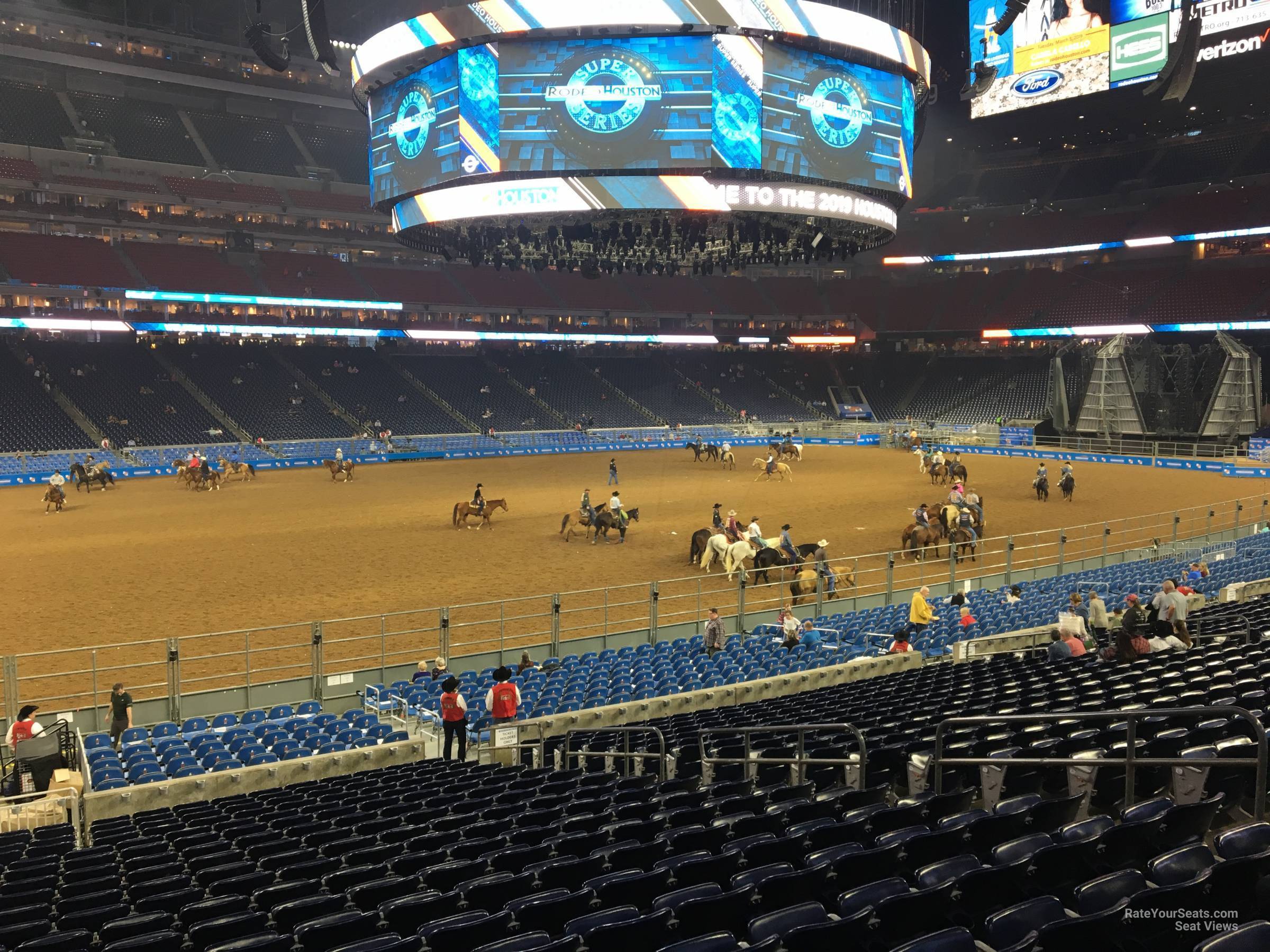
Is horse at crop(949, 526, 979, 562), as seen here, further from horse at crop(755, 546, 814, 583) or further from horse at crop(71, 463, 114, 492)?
horse at crop(71, 463, 114, 492)

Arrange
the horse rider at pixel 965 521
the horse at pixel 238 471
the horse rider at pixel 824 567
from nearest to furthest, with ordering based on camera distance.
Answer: the horse rider at pixel 824 567 < the horse rider at pixel 965 521 < the horse at pixel 238 471

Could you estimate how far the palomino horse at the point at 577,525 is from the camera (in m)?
28.7

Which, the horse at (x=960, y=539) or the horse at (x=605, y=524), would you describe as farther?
the horse at (x=605, y=524)

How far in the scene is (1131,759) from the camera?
231 inches

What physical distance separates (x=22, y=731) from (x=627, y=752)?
775 cm

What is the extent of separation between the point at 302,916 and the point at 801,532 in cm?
2463

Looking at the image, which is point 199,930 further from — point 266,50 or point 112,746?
point 266,50

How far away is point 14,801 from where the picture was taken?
11.2 meters

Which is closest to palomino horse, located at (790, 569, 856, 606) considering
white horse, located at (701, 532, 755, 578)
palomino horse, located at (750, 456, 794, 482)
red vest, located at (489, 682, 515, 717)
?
white horse, located at (701, 532, 755, 578)

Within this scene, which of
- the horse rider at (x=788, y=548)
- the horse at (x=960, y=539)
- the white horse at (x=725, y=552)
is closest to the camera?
the white horse at (x=725, y=552)

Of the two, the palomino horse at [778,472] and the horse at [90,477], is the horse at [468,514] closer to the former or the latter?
the palomino horse at [778,472]

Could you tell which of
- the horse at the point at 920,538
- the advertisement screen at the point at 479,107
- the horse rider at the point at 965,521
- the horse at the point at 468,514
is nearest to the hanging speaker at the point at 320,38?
the advertisement screen at the point at 479,107

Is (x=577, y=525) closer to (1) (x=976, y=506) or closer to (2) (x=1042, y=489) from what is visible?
(1) (x=976, y=506)

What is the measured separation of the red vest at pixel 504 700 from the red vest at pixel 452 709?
42 centimetres
